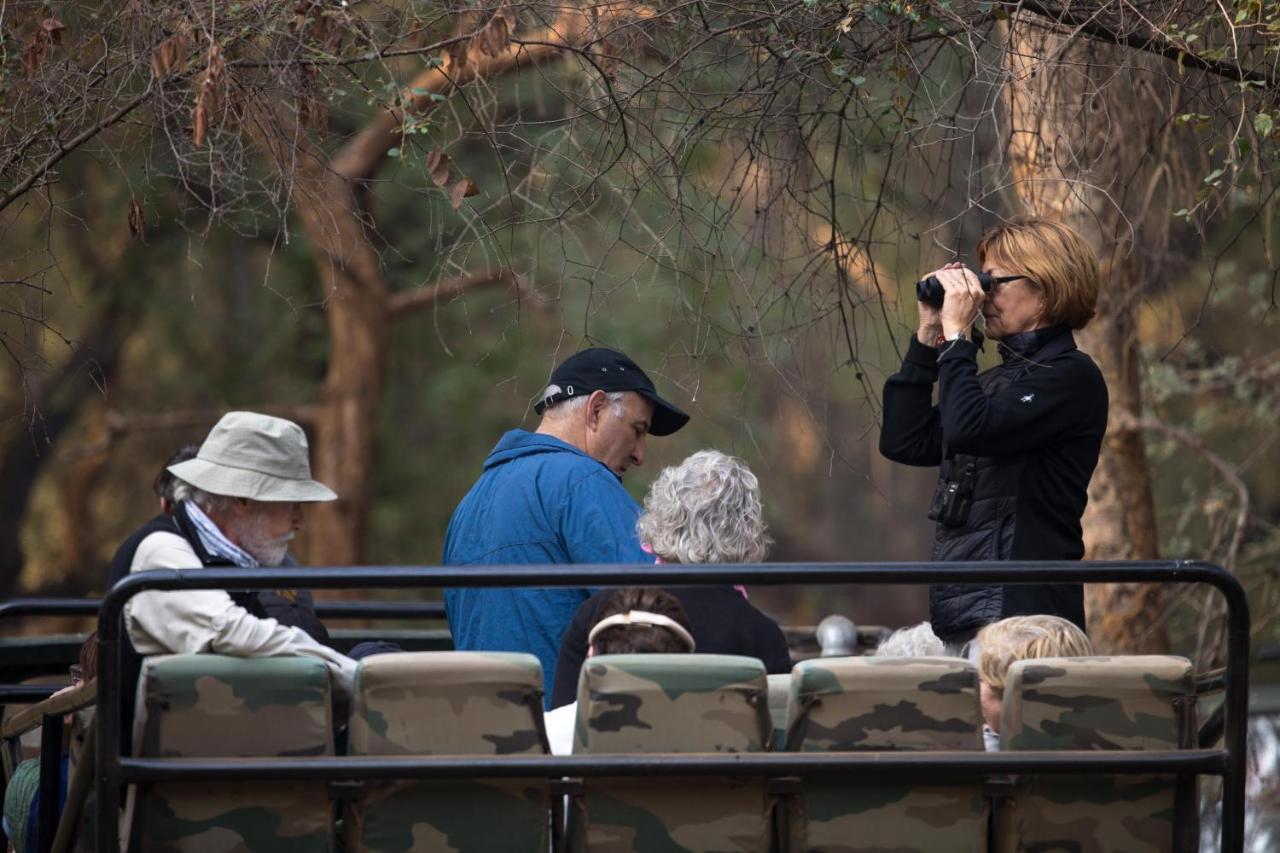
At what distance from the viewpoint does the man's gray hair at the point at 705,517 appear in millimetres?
4004

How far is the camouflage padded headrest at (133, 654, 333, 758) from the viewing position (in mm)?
3268

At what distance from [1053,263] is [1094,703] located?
1136mm

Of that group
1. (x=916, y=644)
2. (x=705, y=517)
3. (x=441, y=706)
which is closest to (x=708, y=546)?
(x=705, y=517)

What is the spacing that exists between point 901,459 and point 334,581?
1.66 m

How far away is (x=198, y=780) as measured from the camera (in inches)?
127

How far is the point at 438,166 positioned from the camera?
423 centimetres

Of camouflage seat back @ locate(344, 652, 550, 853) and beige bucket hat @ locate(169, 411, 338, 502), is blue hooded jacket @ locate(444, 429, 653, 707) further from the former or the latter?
camouflage seat back @ locate(344, 652, 550, 853)

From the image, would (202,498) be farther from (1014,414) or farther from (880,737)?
(1014,414)

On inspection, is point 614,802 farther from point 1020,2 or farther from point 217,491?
point 1020,2

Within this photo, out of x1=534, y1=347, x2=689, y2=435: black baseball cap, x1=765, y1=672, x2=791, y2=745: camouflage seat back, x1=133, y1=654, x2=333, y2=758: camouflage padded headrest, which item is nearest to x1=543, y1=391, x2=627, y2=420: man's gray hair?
x1=534, y1=347, x2=689, y2=435: black baseball cap

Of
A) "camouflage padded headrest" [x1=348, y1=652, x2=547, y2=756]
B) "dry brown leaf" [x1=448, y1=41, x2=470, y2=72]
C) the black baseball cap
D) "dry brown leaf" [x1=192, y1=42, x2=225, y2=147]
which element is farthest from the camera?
the black baseball cap

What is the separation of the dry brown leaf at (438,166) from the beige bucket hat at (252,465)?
29.5 inches

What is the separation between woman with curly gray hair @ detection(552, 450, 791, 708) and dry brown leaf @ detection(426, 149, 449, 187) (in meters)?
0.90

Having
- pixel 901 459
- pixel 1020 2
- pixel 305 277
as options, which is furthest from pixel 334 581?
pixel 305 277
